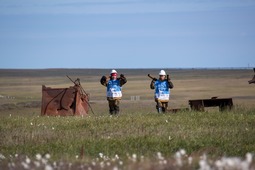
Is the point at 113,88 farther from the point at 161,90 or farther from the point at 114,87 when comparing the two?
the point at 161,90

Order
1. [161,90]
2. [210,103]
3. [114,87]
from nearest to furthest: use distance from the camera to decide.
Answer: [161,90], [114,87], [210,103]

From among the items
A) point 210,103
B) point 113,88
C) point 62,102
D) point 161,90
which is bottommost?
point 210,103

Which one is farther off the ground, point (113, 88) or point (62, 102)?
point (113, 88)

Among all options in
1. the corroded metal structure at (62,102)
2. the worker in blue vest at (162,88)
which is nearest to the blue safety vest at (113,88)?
the worker in blue vest at (162,88)

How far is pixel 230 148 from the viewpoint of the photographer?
1288cm

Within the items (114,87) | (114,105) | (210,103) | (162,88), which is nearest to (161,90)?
(162,88)

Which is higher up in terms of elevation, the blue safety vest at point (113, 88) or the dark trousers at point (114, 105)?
the blue safety vest at point (113, 88)

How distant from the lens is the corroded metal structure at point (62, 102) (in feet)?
82.5

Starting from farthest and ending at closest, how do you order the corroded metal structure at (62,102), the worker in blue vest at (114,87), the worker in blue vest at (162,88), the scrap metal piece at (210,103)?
the corroded metal structure at (62,102) → the scrap metal piece at (210,103) → the worker in blue vest at (114,87) → the worker in blue vest at (162,88)

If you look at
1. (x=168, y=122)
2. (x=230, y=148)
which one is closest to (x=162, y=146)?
(x=230, y=148)

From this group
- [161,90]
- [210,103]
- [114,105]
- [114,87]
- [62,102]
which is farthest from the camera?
[62,102]

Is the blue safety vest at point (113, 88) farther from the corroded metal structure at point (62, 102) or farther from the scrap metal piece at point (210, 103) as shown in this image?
the scrap metal piece at point (210, 103)

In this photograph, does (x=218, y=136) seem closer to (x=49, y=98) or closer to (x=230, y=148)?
(x=230, y=148)

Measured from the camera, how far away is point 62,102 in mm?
25188
